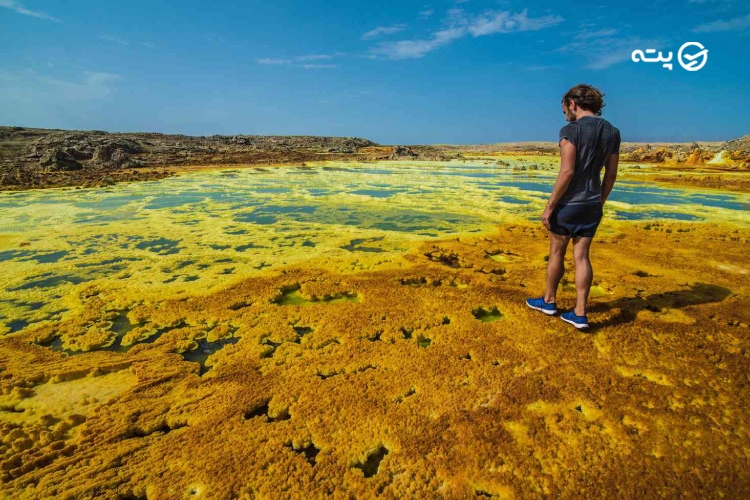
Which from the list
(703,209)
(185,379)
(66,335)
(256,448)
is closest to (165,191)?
(66,335)

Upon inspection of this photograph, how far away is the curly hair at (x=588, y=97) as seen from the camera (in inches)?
117

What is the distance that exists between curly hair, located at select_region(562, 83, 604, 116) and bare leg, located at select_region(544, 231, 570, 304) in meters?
1.05

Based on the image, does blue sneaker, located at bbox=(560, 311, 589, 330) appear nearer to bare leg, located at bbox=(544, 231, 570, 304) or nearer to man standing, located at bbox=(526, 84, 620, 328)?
man standing, located at bbox=(526, 84, 620, 328)

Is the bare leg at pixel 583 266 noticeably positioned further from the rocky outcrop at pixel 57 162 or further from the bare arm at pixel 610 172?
the rocky outcrop at pixel 57 162

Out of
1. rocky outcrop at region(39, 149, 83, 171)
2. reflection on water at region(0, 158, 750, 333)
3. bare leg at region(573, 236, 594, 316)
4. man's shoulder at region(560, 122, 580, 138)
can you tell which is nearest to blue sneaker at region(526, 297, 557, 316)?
bare leg at region(573, 236, 594, 316)

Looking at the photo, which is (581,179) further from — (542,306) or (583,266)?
(542,306)

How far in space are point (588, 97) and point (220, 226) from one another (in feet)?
22.9

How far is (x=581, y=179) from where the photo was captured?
296 centimetres

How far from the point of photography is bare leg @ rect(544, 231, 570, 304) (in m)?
3.21

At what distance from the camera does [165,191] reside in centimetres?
1384

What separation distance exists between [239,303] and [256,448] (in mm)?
2154

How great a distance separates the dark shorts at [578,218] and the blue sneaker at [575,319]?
0.71m

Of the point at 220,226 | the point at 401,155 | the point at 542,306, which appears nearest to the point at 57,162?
the point at 220,226

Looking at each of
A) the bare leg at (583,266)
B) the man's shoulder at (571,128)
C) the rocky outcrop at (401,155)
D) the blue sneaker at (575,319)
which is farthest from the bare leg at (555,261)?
the rocky outcrop at (401,155)
